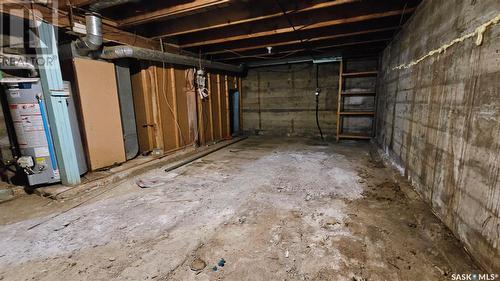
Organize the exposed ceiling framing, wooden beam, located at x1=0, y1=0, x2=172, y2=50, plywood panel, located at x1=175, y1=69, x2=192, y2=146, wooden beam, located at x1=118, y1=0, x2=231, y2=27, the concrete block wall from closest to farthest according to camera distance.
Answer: the concrete block wall, wooden beam, located at x1=0, y1=0, x2=172, y2=50, wooden beam, located at x1=118, y1=0, x2=231, y2=27, the exposed ceiling framing, plywood panel, located at x1=175, y1=69, x2=192, y2=146

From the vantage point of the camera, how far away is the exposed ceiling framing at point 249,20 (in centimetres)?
255

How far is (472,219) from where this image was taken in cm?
133

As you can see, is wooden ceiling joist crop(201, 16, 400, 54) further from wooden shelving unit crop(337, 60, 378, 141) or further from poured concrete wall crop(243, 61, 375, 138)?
poured concrete wall crop(243, 61, 375, 138)

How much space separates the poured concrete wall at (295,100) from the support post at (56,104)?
179 inches

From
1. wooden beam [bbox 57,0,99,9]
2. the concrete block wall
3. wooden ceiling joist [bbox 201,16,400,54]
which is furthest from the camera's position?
wooden ceiling joist [bbox 201,16,400,54]

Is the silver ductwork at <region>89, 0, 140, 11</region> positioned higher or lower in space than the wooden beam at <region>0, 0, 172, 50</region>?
higher

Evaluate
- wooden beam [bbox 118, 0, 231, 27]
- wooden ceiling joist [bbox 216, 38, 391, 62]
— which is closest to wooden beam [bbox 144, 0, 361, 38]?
wooden beam [bbox 118, 0, 231, 27]

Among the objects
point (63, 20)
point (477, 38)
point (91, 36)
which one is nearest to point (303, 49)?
point (477, 38)

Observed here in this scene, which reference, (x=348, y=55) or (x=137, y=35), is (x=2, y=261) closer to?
(x=137, y=35)

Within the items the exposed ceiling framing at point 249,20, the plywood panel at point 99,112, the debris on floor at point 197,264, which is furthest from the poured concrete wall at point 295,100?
the debris on floor at point 197,264

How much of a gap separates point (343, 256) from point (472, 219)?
820mm

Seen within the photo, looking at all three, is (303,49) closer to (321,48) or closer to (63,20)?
(321,48)

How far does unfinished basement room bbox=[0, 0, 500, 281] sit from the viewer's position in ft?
4.40

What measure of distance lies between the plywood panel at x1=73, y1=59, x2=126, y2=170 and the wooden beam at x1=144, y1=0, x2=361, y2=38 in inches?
44.4
